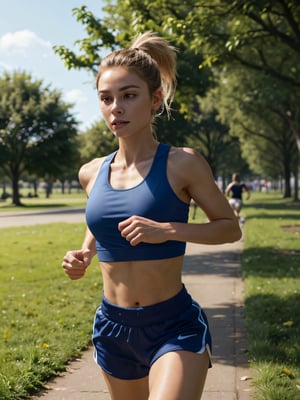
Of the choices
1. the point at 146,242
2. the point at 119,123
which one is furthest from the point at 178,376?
the point at 119,123

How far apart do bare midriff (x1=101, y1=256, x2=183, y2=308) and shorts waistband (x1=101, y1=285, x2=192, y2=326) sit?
0.07ft

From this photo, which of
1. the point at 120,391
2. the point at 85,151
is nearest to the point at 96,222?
the point at 120,391

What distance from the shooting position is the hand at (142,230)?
2.16 metres

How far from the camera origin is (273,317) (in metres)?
6.97

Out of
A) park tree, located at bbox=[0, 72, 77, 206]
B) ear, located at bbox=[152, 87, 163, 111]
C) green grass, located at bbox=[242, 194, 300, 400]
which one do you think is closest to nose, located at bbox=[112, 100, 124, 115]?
ear, located at bbox=[152, 87, 163, 111]

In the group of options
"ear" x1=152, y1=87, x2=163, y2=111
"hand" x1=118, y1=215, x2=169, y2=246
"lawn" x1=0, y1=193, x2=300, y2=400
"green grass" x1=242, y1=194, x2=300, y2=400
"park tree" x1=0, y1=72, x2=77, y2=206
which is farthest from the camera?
"park tree" x1=0, y1=72, x2=77, y2=206

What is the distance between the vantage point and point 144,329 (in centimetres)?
246

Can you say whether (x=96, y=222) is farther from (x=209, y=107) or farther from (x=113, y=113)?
(x=209, y=107)

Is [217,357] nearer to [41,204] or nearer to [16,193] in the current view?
[16,193]

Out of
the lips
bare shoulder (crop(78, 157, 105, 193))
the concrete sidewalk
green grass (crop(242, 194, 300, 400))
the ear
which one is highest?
the ear

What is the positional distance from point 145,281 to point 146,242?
224mm

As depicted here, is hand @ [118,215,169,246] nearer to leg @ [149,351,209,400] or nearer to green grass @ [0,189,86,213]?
leg @ [149,351,209,400]

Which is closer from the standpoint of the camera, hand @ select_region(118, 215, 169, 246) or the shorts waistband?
hand @ select_region(118, 215, 169, 246)

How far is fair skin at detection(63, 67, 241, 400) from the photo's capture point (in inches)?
88.2
